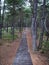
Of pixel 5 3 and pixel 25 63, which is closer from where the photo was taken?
pixel 25 63

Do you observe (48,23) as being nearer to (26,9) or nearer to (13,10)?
(13,10)

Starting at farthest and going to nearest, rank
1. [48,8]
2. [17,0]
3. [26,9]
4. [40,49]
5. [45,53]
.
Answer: [26,9] < [17,0] < [48,8] < [40,49] < [45,53]

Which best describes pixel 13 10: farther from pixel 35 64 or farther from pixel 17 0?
pixel 35 64

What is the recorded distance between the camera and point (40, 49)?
1731cm

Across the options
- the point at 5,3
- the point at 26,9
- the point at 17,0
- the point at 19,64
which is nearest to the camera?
the point at 19,64

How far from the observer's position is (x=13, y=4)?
25.2 m

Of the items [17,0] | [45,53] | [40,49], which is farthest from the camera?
[17,0]

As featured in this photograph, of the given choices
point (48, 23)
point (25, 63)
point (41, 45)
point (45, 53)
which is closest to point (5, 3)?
point (48, 23)

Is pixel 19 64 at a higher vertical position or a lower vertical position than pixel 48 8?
lower

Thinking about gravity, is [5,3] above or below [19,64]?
above

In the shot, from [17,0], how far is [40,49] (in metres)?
8.88

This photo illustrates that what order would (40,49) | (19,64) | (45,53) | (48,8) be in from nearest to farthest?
(19,64)
(45,53)
(40,49)
(48,8)

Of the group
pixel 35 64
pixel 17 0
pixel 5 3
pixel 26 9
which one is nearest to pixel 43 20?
pixel 35 64

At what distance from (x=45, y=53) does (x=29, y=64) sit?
449cm
